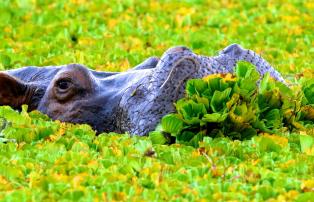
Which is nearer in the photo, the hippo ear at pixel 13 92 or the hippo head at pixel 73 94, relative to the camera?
the hippo head at pixel 73 94

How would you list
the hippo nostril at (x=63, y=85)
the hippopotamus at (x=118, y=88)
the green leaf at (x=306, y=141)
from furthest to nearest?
the hippo nostril at (x=63, y=85) < the hippopotamus at (x=118, y=88) < the green leaf at (x=306, y=141)

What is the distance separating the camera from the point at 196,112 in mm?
5039

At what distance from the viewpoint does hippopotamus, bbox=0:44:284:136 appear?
204 inches

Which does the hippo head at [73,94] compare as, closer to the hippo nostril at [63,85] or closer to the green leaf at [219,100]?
the hippo nostril at [63,85]

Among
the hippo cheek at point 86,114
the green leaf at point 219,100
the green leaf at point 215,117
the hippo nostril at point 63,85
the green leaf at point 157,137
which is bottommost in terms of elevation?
the hippo cheek at point 86,114

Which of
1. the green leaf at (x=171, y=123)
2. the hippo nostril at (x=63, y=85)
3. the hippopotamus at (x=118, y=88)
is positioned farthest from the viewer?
the hippo nostril at (x=63, y=85)

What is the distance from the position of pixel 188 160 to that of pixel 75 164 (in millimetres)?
504

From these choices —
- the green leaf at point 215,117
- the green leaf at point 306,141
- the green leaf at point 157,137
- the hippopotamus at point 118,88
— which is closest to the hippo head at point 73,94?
the hippopotamus at point 118,88

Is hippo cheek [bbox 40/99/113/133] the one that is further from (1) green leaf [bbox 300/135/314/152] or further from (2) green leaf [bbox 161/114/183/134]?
(1) green leaf [bbox 300/135/314/152]

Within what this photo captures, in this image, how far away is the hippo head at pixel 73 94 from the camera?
5539 millimetres

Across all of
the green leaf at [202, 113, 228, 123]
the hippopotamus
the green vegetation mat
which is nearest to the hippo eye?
the hippopotamus

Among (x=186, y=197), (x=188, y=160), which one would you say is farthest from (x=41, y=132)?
(x=186, y=197)

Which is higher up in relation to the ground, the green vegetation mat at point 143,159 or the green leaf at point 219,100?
the green leaf at point 219,100

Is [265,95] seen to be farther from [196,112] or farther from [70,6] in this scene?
[70,6]
